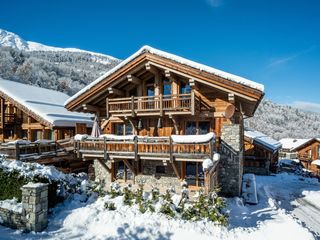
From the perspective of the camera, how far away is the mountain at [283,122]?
346 ft

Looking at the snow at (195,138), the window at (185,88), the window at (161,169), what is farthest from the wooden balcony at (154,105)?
the window at (161,169)

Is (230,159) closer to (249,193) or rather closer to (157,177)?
(249,193)

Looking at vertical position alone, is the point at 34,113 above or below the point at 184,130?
above

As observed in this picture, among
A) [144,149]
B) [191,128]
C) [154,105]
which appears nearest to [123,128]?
[154,105]

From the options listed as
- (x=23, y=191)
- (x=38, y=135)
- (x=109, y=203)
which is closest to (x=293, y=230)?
(x=109, y=203)

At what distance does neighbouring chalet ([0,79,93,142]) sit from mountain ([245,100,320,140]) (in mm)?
83792

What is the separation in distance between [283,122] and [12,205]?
424ft

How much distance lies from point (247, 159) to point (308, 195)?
10544mm

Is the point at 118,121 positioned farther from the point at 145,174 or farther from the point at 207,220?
the point at 207,220

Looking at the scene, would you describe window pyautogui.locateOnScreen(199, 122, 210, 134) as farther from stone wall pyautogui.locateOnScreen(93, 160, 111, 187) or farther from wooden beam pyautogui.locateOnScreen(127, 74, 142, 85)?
stone wall pyautogui.locateOnScreen(93, 160, 111, 187)

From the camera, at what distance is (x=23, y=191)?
9891 millimetres

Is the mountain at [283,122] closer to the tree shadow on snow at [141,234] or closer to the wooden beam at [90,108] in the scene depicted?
the wooden beam at [90,108]

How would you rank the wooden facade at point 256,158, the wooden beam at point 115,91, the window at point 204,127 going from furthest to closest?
the wooden facade at point 256,158, the wooden beam at point 115,91, the window at point 204,127

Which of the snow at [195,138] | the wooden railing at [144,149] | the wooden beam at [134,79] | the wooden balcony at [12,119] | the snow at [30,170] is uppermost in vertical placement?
the wooden beam at [134,79]
